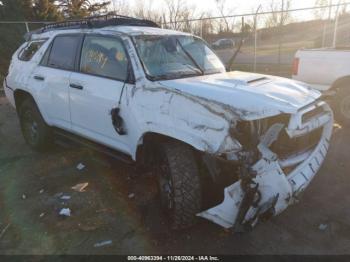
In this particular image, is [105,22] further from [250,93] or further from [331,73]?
[331,73]

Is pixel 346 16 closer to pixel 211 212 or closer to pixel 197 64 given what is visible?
pixel 197 64

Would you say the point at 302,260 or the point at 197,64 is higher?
the point at 197,64

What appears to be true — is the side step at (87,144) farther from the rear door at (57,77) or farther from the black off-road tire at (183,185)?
the black off-road tire at (183,185)

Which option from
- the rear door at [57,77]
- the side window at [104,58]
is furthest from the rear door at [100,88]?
the rear door at [57,77]

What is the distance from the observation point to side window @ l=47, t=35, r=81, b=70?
4715 millimetres

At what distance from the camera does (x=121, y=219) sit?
3.78 meters

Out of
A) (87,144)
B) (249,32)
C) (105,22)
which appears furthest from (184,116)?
(249,32)

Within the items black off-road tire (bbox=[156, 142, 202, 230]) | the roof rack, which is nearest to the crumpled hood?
black off-road tire (bbox=[156, 142, 202, 230])

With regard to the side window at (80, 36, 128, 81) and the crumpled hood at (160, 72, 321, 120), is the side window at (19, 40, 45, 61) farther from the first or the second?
the crumpled hood at (160, 72, 321, 120)

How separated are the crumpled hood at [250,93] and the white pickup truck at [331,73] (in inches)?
94.2

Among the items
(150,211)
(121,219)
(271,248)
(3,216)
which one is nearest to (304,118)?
(271,248)

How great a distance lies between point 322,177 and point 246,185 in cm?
215

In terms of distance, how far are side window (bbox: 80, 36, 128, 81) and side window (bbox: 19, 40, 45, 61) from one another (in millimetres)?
1390

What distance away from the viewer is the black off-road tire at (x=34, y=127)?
215 inches
